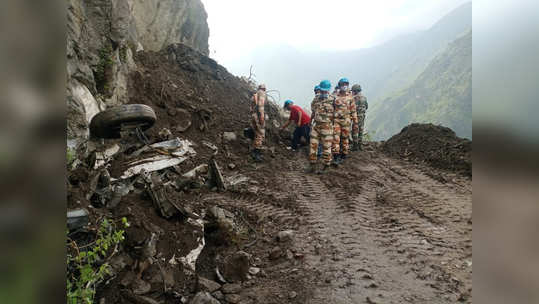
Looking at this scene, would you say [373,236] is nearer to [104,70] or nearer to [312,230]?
[312,230]

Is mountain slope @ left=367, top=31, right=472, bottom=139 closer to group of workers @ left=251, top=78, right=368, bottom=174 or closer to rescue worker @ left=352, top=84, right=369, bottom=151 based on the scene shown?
rescue worker @ left=352, top=84, right=369, bottom=151

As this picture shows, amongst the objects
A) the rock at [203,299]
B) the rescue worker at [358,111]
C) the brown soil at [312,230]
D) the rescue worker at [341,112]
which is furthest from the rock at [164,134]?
the rescue worker at [358,111]

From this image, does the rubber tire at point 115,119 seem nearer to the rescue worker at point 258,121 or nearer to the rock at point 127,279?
the rescue worker at point 258,121

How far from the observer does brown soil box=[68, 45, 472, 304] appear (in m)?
2.68

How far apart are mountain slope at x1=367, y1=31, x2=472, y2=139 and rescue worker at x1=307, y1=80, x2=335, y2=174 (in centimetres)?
4988

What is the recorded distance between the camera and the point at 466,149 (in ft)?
26.6

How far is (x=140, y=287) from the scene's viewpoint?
2.61 metres

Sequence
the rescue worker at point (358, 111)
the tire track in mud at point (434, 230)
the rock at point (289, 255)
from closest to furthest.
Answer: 1. the tire track in mud at point (434, 230)
2. the rock at point (289, 255)
3. the rescue worker at point (358, 111)

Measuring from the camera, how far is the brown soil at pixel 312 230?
8.79ft

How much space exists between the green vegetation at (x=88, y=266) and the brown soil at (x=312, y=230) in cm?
19

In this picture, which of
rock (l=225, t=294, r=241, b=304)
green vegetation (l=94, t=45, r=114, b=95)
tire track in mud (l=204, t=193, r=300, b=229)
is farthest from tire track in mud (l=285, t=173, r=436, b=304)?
green vegetation (l=94, t=45, r=114, b=95)

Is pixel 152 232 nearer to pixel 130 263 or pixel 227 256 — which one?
pixel 130 263
